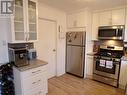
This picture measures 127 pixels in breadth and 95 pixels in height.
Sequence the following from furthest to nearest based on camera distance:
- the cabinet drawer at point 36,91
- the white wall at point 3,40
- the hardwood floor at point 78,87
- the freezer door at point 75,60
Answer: the freezer door at point 75,60
the hardwood floor at point 78,87
the white wall at point 3,40
the cabinet drawer at point 36,91

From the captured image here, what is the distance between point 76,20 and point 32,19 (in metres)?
1.73

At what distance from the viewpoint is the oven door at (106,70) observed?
301 centimetres

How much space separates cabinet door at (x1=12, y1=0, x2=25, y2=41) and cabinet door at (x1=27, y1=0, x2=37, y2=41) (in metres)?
0.16

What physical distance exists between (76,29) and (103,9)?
1.10 meters

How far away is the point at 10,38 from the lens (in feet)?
7.25

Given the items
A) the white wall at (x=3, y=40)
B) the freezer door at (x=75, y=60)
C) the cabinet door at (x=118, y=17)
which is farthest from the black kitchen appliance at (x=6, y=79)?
the cabinet door at (x=118, y=17)

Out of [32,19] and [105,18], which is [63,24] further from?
[32,19]

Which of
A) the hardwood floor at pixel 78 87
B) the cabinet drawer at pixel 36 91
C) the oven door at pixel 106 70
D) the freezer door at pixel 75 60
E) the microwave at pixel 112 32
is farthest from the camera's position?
the freezer door at pixel 75 60

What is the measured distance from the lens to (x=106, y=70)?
320cm

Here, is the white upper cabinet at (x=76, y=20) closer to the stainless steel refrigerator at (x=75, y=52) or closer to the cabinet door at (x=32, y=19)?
the stainless steel refrigerator at (x=75, y=52)

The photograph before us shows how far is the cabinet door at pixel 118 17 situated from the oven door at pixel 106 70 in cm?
126

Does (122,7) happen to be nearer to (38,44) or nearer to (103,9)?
(103,9)

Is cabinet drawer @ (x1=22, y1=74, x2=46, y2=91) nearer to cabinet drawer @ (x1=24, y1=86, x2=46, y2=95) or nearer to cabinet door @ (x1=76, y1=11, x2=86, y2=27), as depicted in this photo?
cabinet drawer @ (x1=24, y1=86, x2=46, y2=95)

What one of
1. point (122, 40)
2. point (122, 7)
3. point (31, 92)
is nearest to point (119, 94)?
point (122, 40)
